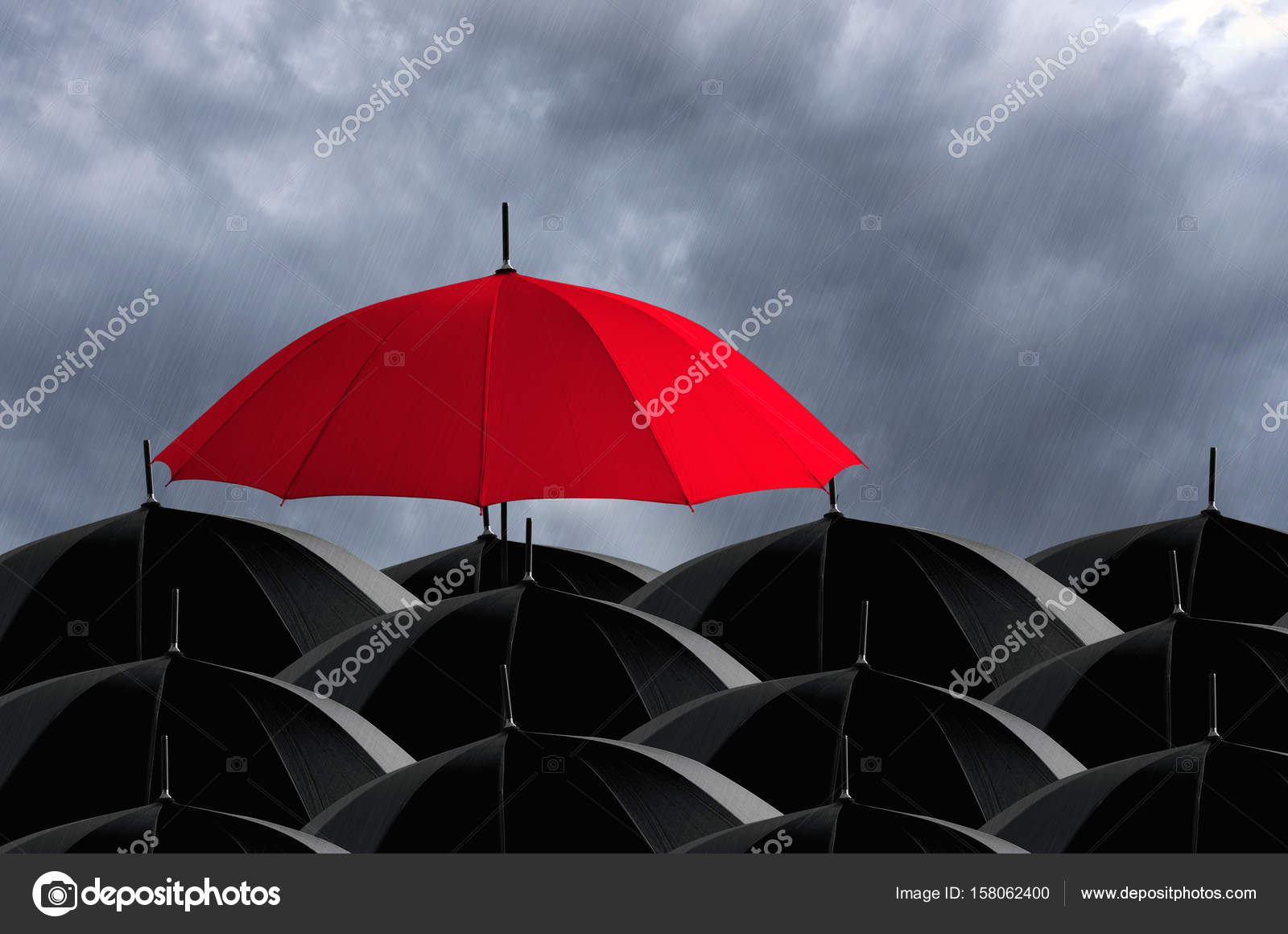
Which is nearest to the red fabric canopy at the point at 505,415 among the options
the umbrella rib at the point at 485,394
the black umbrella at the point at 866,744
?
the umbrella rib at the point at 485,394

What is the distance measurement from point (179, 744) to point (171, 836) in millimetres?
2454

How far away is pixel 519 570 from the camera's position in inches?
1001

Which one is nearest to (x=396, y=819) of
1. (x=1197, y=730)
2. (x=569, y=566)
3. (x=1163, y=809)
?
(x=1163, y=809)

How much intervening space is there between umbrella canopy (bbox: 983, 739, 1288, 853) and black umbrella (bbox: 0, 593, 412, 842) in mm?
4638

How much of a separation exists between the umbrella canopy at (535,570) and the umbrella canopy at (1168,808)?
8584 mm

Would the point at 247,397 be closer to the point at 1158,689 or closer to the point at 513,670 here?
the point at 513,670

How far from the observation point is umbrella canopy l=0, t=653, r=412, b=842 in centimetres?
1705

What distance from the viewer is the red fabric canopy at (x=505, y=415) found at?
19.4 metres

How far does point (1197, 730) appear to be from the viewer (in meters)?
20.2

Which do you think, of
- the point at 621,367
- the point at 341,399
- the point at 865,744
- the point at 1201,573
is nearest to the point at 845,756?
the point at 865,744

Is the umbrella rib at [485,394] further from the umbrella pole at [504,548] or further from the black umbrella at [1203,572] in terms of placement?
the black umbrella at [1203,572]

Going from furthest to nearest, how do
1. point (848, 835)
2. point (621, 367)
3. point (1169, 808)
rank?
point (621, 367) < point (1169, 808) < point (848, 835)

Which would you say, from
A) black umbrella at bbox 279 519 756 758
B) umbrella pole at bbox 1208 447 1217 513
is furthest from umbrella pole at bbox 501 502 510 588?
umbrella pole at bbox 1208 447 1217 513
